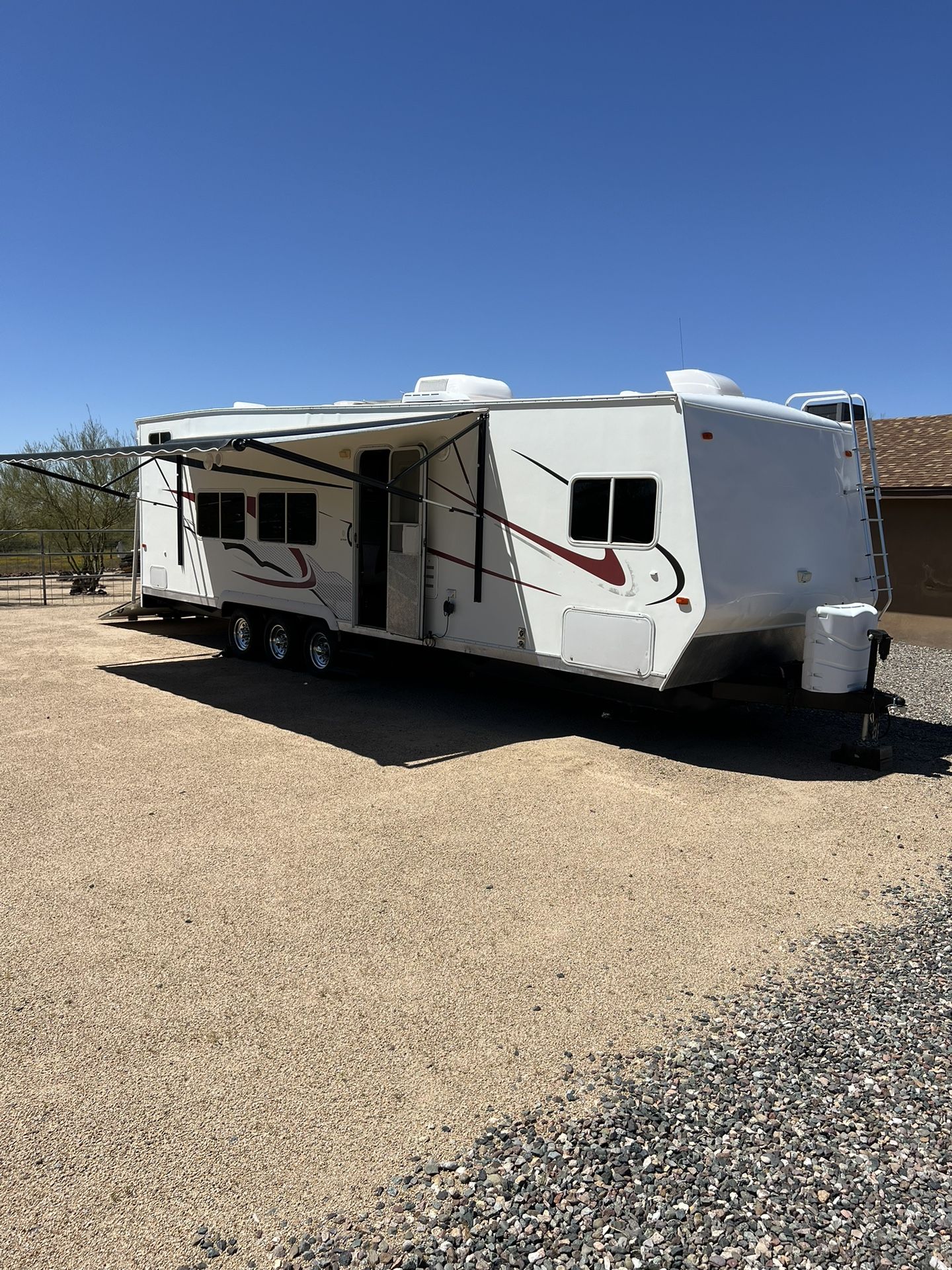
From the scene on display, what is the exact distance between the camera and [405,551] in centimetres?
905

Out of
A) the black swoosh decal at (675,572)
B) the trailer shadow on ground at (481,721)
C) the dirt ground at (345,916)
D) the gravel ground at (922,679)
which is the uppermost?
the black swoosh decal at (675,572)

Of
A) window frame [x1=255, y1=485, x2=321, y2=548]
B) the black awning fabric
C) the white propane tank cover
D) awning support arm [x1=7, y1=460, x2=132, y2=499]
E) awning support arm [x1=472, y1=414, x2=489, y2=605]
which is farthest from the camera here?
window frame [x1=255, y1=485, x2=321, y2=548]

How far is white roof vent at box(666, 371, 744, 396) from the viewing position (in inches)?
292

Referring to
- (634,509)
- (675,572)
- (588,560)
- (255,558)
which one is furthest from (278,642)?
(675,572)

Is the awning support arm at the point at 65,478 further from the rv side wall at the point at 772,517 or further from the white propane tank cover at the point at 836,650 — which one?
the white propane tank cover at the point at 836,650

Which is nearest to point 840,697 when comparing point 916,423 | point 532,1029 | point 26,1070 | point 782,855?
point 782,855

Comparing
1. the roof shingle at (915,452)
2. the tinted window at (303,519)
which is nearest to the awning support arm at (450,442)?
the tinted window at (303,519)

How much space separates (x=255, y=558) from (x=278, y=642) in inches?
42.4

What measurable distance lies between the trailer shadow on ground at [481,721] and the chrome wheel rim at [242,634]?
655mm

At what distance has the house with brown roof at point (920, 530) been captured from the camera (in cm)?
1358

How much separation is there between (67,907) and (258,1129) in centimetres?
204

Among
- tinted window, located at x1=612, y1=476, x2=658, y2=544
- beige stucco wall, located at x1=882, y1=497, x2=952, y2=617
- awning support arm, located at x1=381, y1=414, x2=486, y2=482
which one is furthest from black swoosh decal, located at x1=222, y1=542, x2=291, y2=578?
beige stucco wall, located at x1=882, y1=497, x2=952, y2=617

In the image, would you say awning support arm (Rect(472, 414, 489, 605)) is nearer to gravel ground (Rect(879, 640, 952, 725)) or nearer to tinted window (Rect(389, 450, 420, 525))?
tinted window (Rect(389, 450, 420, 525))

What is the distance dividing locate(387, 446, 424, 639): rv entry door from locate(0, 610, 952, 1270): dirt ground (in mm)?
1045
